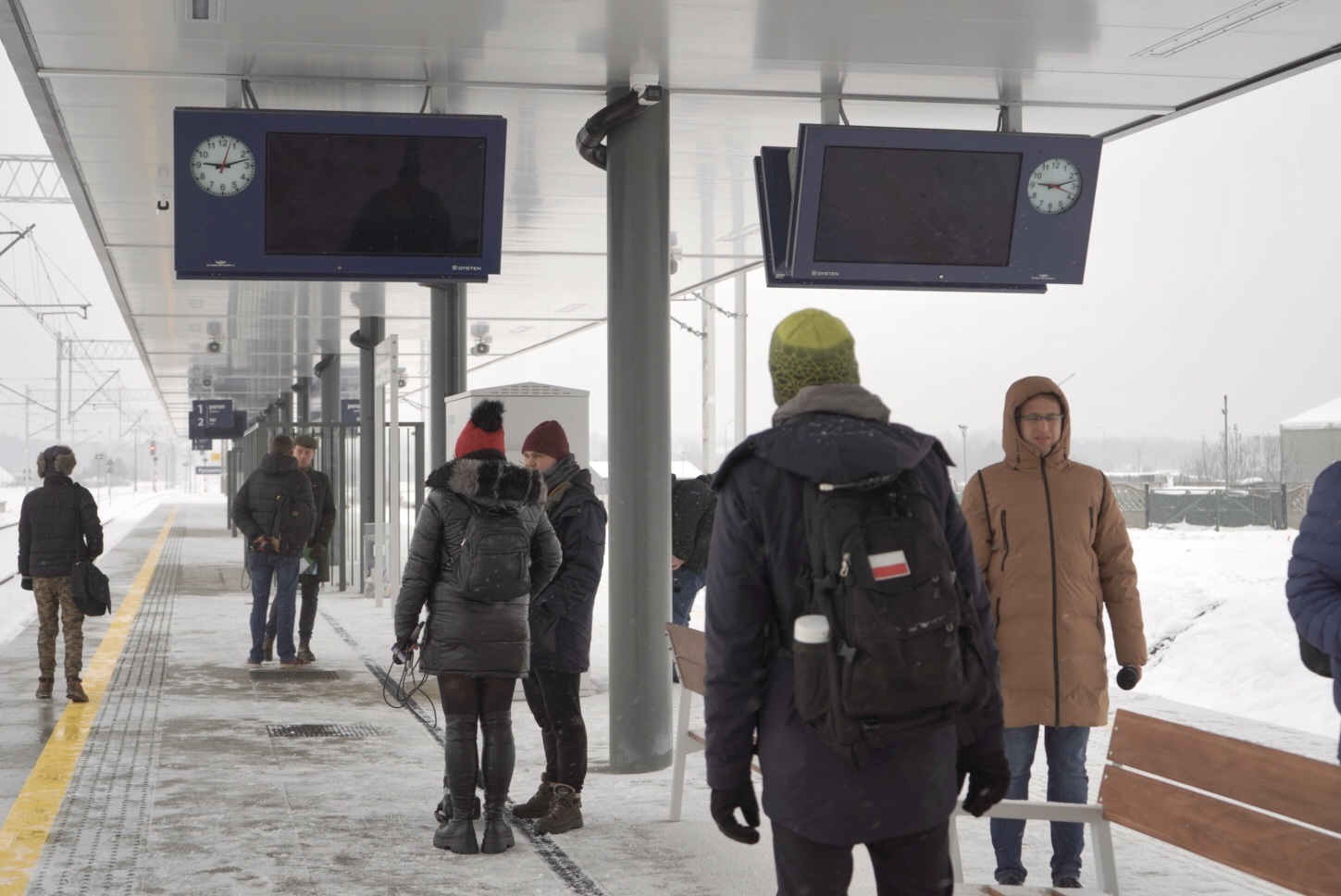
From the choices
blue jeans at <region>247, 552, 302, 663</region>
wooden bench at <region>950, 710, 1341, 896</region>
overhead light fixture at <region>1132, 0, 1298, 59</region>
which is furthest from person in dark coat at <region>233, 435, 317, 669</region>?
wooden bench at <region>950, 710, 1341, 896</region>

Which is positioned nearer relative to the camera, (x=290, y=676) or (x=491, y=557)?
(x=491, y=557)

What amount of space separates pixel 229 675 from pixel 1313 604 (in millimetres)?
9209

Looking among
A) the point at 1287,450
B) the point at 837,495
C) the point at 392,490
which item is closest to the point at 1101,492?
the point at 837,495

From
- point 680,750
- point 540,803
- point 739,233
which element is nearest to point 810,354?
point 680,750

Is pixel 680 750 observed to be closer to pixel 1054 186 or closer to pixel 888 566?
pixel 888 566

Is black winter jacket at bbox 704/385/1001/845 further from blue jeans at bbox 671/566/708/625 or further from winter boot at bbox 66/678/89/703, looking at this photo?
winter boot at bbox 66/678/89/703

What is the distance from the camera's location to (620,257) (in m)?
7.70

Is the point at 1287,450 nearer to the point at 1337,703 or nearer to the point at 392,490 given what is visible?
the point at 392,490

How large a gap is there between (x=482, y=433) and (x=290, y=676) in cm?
596

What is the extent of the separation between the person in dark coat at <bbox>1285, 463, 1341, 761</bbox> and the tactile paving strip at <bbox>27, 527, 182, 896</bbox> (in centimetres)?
414

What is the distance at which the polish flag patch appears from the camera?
2.68 meters

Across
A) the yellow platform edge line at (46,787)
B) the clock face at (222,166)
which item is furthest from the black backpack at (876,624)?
the clock face at (222,166)

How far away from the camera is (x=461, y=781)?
5.82m

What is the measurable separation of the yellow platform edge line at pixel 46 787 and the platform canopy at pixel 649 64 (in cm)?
358
